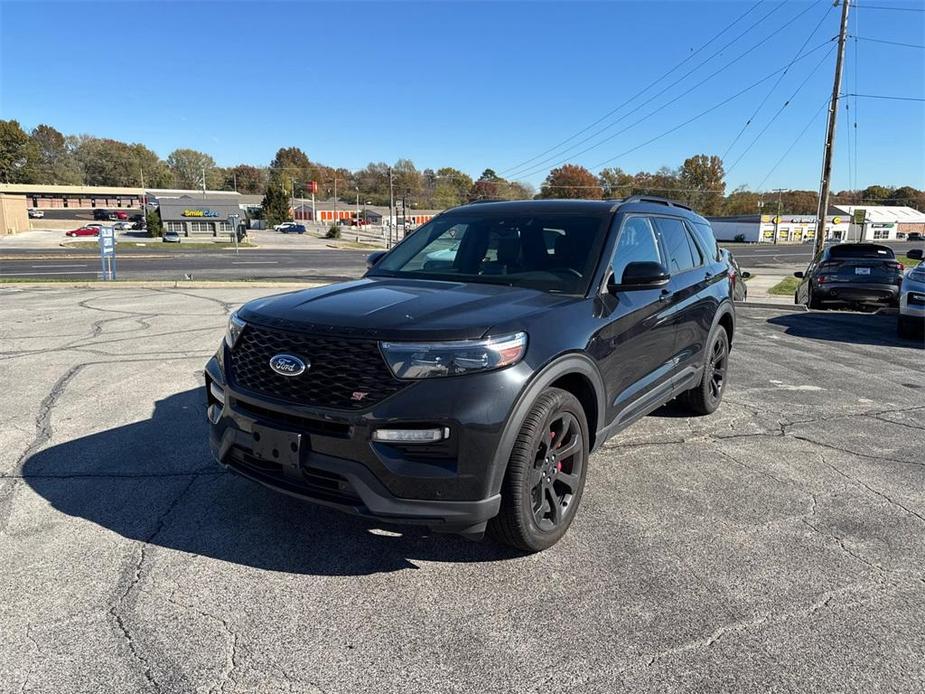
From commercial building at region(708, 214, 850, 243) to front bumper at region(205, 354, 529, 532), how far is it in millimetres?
101408

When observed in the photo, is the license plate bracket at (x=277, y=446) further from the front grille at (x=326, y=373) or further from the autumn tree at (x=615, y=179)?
the autumn tree at (x=615, y=179)

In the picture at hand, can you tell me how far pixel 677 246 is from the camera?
504 centimetres

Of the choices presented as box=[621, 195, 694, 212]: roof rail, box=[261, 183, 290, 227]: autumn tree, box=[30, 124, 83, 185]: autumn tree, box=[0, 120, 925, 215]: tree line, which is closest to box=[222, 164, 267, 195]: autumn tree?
box=[0, 120, 925, 215]: tree line

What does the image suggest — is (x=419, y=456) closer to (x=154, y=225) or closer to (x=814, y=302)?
(x=814, y=302)

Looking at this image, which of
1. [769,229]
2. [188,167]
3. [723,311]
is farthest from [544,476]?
[188,167]

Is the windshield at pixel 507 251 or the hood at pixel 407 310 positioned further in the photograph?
the windshield at pixel 507 251

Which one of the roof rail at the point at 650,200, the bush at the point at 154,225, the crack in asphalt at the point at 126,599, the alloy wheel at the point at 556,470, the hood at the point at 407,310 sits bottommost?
the crack in asphalt at the point at 126,599

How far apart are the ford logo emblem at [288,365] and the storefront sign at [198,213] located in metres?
75.7

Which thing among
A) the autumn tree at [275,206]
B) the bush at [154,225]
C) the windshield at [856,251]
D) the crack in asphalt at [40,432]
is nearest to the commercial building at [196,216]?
the bush at [154,225]

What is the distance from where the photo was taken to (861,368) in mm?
8094

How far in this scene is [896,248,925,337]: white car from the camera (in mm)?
9766

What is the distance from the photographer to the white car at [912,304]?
9.77 meters

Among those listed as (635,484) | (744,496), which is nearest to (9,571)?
(635,484)

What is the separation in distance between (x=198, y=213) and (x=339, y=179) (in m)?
101
